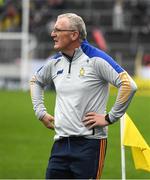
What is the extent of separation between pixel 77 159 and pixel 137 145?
90 centimetres

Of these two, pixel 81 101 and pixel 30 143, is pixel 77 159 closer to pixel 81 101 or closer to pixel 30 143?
pixel 81 101

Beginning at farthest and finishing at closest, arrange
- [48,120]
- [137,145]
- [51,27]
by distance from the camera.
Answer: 1. [51,27]
2. [137,145]
3. [48,120]

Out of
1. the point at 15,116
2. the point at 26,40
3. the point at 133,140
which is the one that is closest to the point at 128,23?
the point at 26,40

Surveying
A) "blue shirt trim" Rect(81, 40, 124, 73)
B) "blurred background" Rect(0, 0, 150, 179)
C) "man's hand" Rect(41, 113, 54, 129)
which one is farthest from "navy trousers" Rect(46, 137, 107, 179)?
"blurred background" Rect(0, 0, 150, 179)

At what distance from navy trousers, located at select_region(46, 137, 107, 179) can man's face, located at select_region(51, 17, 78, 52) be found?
80 centimetres

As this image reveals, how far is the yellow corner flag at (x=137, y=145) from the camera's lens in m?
7.67

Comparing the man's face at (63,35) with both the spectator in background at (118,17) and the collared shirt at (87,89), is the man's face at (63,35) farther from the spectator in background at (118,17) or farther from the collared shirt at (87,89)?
the spectator in background at (118,17)

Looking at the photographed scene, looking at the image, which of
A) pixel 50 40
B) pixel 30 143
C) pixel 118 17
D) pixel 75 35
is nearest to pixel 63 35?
pixel 75 35

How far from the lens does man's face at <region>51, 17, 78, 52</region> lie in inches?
275

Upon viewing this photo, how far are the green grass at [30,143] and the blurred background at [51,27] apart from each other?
24.6 feet

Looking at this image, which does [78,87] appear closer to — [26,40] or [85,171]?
[85,171]

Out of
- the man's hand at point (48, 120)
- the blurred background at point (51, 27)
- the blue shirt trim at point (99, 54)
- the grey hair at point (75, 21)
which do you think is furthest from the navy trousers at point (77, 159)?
the blurred background at point (51, 27)

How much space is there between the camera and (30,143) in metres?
16.2

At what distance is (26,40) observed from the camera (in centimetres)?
3431
